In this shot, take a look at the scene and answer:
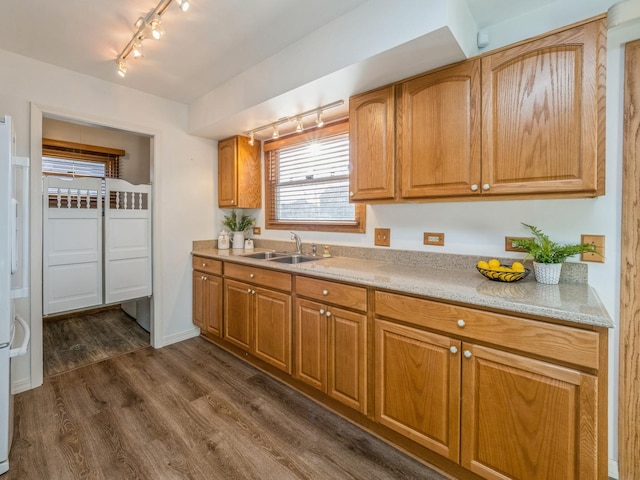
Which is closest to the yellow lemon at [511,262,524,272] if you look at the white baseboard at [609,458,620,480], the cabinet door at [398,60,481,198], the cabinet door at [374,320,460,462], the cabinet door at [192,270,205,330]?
the cabinet door at [398,60,481,198]

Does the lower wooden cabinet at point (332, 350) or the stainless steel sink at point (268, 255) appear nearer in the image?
the lower wooden cabinet at point (332, 350)

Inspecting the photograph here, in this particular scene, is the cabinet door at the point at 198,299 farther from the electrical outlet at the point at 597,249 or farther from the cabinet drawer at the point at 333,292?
the electrical outlet at the point at 597,249

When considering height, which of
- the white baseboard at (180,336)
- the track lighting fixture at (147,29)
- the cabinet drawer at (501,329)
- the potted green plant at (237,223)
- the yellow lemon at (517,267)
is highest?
the track lighting fixture at (147,29)

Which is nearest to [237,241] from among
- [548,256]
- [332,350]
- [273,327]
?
[273,327]

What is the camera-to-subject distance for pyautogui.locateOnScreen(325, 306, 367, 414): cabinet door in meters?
1.76

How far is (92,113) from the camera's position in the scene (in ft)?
8.41

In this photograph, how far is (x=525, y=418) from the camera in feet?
4.04

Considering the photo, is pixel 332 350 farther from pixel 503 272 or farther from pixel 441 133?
pixel 441 133

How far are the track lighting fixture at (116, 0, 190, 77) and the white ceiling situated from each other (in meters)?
0.04

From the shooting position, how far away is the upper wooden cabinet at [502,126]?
4.39 feet

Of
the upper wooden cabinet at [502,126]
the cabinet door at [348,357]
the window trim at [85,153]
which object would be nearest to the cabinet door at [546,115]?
the upper wooden cabinet at [502,126]

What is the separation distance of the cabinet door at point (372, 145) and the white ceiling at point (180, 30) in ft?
1.67

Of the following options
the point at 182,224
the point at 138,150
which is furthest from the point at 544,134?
the point at 138,150

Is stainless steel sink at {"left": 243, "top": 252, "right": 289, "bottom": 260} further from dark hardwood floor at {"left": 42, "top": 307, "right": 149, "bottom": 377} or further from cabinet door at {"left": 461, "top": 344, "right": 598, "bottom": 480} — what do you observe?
cabinet door at {"left": 461, "top": 344, "right": 598, "bottom": 480}
